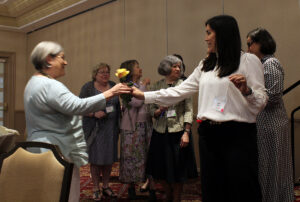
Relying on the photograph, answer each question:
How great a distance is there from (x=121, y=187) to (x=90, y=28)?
3.87 metres

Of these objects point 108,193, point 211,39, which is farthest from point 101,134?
point 211,39

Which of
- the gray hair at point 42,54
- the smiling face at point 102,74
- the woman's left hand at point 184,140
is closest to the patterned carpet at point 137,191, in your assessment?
the woman's left hand at point 184,140

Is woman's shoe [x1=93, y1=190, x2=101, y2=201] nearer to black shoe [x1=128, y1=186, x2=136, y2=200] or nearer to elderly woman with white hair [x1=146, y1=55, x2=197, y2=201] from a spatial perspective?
black shoe [x1=128, y1=186, x2=136, y2=200]

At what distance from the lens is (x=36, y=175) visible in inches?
61.5

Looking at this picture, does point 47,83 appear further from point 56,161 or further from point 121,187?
point 121,187

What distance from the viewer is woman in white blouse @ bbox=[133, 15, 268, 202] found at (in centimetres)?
180

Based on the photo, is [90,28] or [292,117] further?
[90,28]

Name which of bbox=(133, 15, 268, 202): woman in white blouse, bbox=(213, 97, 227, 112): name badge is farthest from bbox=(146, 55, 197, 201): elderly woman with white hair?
bbox=(213, 97, 227, 112): name badge

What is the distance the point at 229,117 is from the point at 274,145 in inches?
35.2

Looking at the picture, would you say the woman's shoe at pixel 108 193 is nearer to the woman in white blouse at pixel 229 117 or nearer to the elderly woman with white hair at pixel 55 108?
the elderly woman with white hair at pixel 55 108

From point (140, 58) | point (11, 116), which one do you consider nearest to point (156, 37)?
point (140, 58)

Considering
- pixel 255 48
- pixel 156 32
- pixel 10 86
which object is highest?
pixel 156 32

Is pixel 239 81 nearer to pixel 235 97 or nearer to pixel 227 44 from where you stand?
pixel 235 97

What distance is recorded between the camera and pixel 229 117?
180 cm
